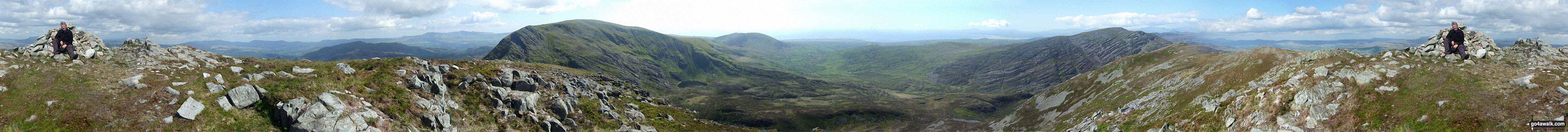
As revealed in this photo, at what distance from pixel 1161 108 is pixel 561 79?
96352 mm

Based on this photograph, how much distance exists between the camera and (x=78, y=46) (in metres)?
43.2

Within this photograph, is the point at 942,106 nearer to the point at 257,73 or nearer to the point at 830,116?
the point at 830,116

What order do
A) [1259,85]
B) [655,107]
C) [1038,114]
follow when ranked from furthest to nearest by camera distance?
[1038,114]
[655,107]
[1259,85]

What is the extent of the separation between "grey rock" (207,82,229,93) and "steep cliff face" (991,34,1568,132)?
73702 mm

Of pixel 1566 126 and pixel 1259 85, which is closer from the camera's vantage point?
pixel 1566 126

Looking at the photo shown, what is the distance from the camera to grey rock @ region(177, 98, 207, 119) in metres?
34.8

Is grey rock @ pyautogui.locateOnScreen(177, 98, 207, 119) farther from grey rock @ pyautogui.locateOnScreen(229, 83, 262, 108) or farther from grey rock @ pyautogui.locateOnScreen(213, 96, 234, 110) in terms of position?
grey rock @ pyautogui.locateOnScreen(229, 83, 262, 108)

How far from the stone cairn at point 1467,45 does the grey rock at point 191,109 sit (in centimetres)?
9090

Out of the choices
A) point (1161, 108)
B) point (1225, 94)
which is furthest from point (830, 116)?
point (1225, 94)

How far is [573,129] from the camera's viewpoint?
6347 cm

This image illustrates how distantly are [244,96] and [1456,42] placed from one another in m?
91.7

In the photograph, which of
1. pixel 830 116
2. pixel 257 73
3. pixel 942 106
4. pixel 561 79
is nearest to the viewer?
pixel 257 73

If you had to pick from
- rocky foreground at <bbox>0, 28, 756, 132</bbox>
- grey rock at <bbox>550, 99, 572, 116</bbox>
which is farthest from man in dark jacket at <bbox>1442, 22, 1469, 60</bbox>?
grey rock at <bbox>550, 99, 572, 116</bbox>

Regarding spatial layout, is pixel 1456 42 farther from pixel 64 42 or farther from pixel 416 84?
pixel 64 42
